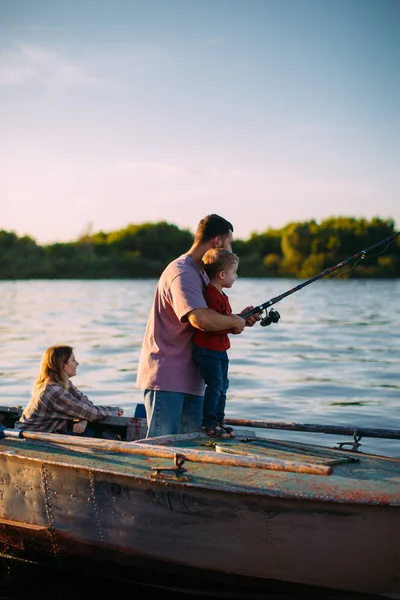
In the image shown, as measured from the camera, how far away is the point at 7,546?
6.71 meters

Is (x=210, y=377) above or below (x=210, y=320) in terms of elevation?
below

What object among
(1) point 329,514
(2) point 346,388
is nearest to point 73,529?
(1) point 329,514

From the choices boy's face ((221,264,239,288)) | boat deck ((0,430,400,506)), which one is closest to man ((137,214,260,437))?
boy's face ((221,264,239,288))

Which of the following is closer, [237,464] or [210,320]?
[237,464]

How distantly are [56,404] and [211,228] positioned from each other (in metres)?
2.04

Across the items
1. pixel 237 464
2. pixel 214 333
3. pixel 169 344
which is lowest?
pixel 237 464

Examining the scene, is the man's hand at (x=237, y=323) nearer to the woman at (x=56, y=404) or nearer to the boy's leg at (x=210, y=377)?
the boy's leg at (x=210, y=377)

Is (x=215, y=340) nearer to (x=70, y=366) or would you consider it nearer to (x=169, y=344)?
(x=169, y=344)

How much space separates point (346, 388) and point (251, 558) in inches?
444

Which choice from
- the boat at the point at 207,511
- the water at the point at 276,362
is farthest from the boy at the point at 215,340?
the water at the point at 276,362

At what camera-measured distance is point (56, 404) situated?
7098mm

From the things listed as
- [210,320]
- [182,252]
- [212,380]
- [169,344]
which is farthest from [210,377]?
[182,252]

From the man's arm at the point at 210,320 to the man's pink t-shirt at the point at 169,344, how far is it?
0.61 feet

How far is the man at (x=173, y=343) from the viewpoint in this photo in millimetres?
6242
